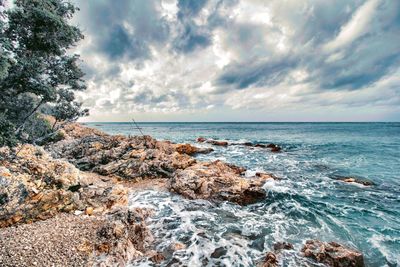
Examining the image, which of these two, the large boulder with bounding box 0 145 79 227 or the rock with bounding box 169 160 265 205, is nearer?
the large boulder with bounding box 0 145 79 227

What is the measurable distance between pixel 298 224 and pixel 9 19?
16.8 m

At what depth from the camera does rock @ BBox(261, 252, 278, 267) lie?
7.49m

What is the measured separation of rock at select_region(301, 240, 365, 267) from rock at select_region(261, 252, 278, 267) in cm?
136

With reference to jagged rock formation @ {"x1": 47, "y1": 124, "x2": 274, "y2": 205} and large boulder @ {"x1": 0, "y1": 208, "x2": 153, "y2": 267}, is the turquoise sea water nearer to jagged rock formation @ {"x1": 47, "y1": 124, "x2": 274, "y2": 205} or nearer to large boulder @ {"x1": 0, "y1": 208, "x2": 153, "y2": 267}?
jagged rock formation @ {"x1": 47, "y1": 124, "x2": 274, "y2": 205}

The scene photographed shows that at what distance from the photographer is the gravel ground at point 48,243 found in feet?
21.1

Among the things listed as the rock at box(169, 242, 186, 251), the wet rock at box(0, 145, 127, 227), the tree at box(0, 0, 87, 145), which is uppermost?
the tree at box(0, 0, 87, 145)

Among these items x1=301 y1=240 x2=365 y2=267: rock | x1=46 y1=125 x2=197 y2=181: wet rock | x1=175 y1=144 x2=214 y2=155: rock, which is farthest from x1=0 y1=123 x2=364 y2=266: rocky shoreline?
x1=175 y1=144 x2=214 y2=155: rock

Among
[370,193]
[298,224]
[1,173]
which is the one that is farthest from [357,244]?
[1,173]

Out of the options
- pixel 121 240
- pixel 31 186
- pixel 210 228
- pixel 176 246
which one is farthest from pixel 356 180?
pixel 31 186

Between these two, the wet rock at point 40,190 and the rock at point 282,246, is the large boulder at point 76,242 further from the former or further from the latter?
the rock at point 282,246

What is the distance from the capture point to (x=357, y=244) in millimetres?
9273

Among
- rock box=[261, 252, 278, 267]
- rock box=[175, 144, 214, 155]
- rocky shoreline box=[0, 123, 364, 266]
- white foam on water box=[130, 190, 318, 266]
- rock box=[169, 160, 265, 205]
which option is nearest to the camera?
rocky shoreline box=[0, 123, 364, 266]

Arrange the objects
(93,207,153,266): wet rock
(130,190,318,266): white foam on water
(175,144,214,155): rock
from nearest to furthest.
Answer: (93,207,153,266): wet rock → (130,190,318,266): white foam on water → (175,144,214,155): rock

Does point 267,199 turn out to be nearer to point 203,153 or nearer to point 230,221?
point 230,221
